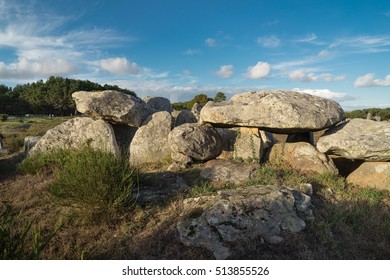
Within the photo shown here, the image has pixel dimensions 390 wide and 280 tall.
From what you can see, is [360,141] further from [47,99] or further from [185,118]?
[47,99]

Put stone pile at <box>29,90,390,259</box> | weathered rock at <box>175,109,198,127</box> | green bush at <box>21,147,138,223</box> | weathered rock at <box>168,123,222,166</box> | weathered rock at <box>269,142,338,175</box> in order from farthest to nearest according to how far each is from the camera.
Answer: weathered rock at <box>175,109,198,127</box>, weathered rock at <box>168,123,222,166</box>, weathered rock at <box>269,142,338,175</box>, green bush at <box>21,147,138,223</box>, stone pile at <box>29,90,390,259</box>

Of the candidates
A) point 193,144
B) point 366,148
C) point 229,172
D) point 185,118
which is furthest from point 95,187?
point 185,118

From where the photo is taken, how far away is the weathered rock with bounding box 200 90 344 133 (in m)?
8.09

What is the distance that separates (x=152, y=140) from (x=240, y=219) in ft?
20.2

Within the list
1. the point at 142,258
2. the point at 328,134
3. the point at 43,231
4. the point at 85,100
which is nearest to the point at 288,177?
the point at 328,134

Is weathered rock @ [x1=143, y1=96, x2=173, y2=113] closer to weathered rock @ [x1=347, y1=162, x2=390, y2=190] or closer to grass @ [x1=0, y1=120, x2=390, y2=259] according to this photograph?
grass @ [x1=0, y1=120, x2=390, y2=259]

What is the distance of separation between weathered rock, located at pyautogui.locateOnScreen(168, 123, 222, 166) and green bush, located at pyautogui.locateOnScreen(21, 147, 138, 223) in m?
2.81

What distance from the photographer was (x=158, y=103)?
48.5 ft

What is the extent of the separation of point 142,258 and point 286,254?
2.21 m

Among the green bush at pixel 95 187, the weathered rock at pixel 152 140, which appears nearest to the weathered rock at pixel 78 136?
the weathered rock at pixel 152 140

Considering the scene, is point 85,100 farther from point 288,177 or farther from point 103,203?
point 288,177

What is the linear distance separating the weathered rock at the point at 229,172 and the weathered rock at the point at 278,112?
1275 mm

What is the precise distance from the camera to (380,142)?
753 cm

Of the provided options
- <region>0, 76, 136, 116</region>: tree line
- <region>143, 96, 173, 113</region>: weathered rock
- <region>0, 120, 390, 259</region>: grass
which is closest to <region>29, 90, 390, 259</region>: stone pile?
<region>0, 120, 390, 259</region>: grass
